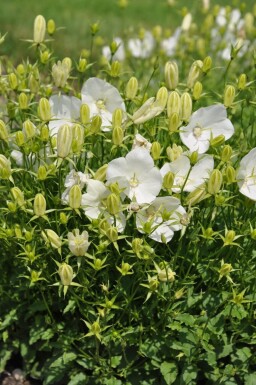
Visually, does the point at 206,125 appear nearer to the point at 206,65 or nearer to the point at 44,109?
the point at 206,65

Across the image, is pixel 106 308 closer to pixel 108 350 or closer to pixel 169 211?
pixel 108 350

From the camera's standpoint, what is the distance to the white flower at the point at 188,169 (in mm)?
2660

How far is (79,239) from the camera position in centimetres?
249

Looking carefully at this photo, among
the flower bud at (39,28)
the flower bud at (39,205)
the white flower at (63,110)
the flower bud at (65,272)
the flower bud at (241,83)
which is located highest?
the flower bud at (39,28)

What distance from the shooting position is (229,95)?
2814mm

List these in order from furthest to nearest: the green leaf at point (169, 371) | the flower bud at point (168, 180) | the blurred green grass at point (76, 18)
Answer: the blurred green grass at point (76, 18) → the green leaf at point (169, 371) → the flower bud at point (168, 180)

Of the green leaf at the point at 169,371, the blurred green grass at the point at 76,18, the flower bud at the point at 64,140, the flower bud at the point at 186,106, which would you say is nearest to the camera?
the flower bud at the point at 64,140

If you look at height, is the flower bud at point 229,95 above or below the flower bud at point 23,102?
above

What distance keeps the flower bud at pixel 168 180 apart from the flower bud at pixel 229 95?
49 cm

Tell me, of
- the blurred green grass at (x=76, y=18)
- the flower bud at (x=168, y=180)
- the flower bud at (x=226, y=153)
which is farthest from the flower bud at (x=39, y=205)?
the blurred green grass at (x=76, y=18)

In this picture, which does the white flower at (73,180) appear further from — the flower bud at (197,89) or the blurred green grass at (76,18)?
the blurred green grass at (76,18)

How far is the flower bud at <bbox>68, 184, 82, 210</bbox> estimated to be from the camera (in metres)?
2.42

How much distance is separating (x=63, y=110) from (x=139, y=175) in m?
0.57

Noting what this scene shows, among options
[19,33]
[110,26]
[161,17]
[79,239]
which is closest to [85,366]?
[79,239]
